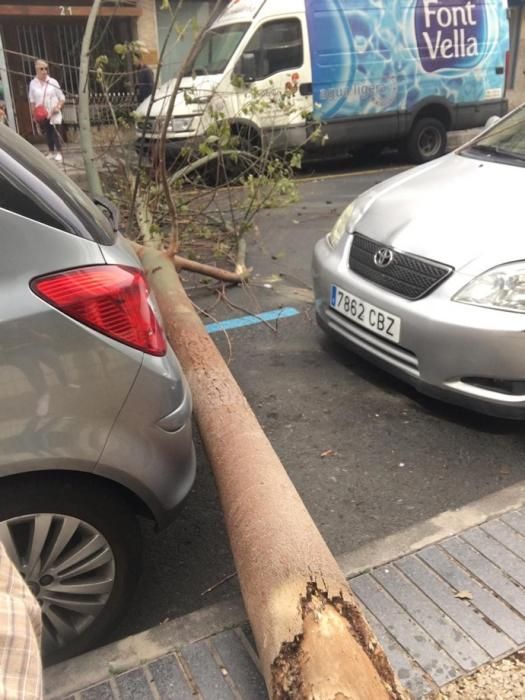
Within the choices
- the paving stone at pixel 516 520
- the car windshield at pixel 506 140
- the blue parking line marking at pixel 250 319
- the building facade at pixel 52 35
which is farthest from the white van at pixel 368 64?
the paving stone at pixel 516 520

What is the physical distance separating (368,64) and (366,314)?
25.7 feet

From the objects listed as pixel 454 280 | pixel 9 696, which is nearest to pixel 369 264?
pixel 454 280

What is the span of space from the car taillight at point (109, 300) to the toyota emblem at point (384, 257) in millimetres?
1686

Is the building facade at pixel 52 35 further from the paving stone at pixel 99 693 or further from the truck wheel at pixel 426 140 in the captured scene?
the paving stone at pixel 99 693

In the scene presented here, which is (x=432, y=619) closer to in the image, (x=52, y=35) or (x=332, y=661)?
(x=332, y=661)

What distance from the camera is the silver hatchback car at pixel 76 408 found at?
1842 mm

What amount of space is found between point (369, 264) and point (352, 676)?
7.74 feet

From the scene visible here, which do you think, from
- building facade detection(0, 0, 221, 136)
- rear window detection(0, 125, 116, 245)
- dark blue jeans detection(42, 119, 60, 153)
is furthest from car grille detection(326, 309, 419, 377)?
building facade detection(0, 0, 221, 136)

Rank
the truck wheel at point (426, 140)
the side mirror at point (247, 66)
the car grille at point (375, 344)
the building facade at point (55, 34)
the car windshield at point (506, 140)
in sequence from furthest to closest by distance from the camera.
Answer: the building facade at point (55, 34) → the truck wheel at point (426, 140) → the side mirror at point (247, 66) → the car windshield at point (506, 140) → the car grille at point (375, 344)

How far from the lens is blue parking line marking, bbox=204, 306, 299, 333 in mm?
4875

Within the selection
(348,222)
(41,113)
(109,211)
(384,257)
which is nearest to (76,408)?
(109,211)

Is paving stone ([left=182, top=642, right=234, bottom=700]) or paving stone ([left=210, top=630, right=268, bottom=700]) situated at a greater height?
paving stone ([left=182, top=642, right=234, bottom=700])

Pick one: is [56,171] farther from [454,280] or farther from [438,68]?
[438,68]

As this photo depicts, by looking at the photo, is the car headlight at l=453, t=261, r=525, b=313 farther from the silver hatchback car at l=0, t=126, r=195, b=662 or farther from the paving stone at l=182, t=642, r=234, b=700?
the paving stone at l=182, t=642, r=234, b=700
